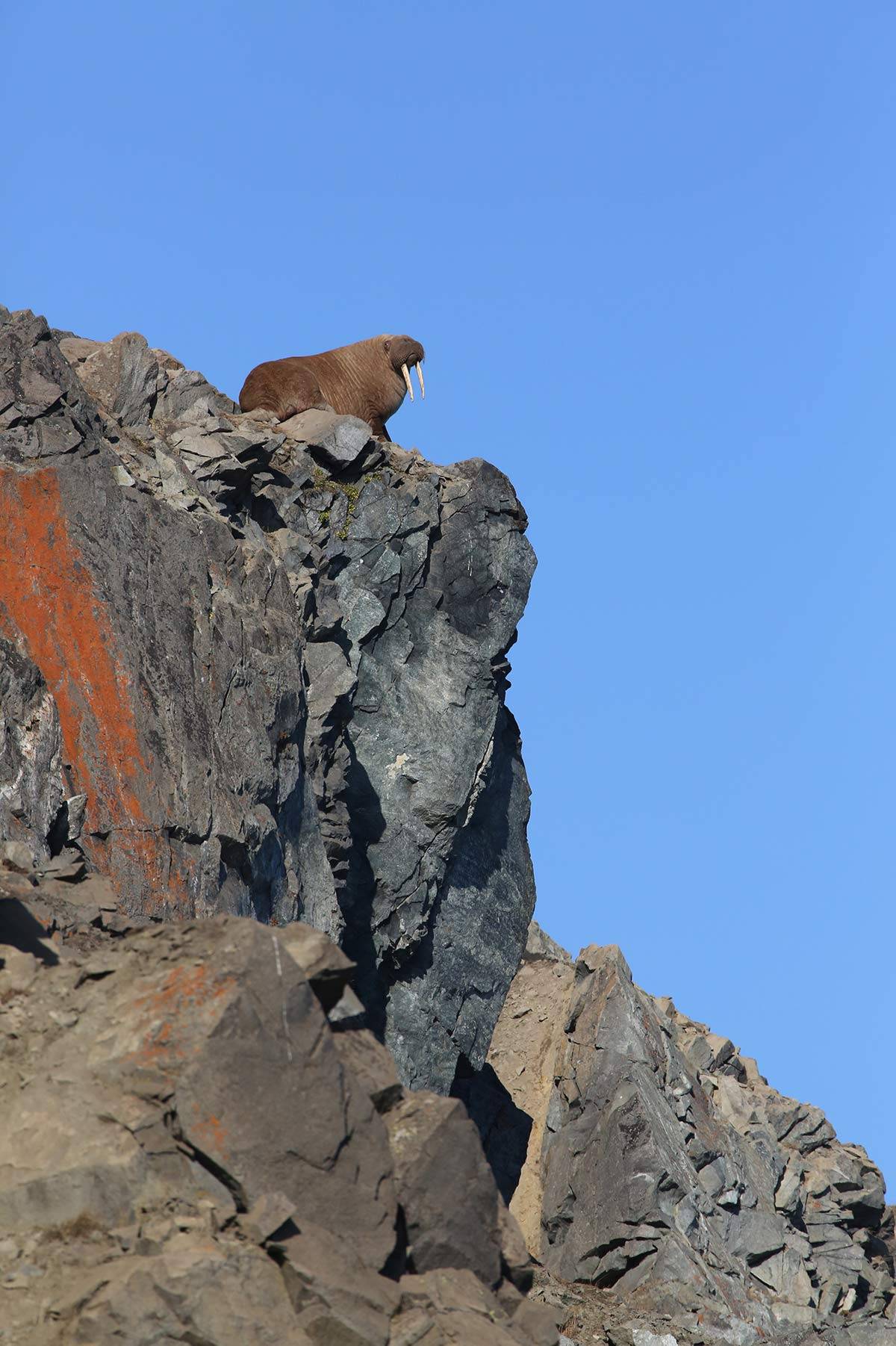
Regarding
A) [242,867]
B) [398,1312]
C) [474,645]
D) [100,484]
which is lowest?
[398,1312]

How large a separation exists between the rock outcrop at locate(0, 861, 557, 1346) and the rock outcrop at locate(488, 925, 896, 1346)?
14062 millimetres

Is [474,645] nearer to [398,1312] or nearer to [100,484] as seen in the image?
[100,484]

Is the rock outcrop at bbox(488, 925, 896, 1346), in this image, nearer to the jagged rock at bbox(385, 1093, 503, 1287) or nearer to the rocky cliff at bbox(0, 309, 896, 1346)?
the rocky cliff at bbox(0, 309, 896, 1346)

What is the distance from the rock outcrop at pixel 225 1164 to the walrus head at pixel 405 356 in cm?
1814

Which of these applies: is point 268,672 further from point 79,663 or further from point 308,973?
point 308,973

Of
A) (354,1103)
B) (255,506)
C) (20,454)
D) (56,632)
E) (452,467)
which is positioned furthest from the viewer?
(452,467)

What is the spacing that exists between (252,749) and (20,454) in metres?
4.11

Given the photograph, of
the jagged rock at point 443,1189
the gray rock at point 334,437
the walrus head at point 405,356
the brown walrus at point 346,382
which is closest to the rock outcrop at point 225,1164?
the jagged rock at point 443,1189

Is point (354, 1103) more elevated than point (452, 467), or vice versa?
point (452, 467)

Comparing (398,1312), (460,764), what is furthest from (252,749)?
(398,1312)

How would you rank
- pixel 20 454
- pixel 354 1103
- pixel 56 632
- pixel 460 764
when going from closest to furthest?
pixel 354 1103 → pixel 56 632 → pixel 20 454 → pixel 460 764

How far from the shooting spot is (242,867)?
58.0 feet

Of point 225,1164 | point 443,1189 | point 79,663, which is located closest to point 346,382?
point 79,663

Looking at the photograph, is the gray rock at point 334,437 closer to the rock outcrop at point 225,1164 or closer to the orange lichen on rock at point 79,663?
the orange lichen on rock at point 79,663
